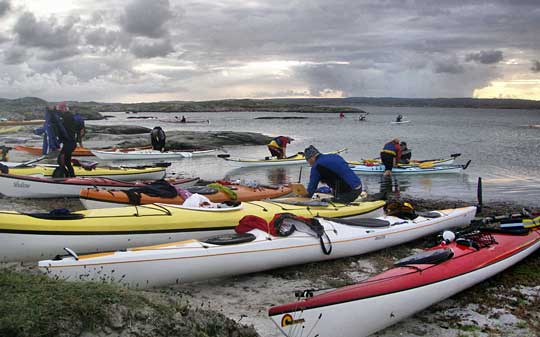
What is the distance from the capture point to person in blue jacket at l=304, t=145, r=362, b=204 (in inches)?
338

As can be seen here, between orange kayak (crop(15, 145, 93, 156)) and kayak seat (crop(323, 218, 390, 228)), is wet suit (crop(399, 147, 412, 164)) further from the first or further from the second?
orange kayak (crop(15, 145, 93, 156))

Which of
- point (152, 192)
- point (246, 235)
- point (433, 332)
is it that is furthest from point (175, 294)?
point (152, 192)

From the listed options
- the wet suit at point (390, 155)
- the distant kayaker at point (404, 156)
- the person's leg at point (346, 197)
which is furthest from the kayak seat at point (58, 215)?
the distant kayaker at point (404, 156)

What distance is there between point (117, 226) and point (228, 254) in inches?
66.4

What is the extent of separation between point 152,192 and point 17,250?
3.18 metres

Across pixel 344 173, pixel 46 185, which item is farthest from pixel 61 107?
pixel 344 173

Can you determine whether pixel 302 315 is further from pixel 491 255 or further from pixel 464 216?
pixel 464 216

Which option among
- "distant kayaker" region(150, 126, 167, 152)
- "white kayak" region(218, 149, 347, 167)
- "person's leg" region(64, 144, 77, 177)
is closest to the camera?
"person's leg" region(64, 144, 77, 177)

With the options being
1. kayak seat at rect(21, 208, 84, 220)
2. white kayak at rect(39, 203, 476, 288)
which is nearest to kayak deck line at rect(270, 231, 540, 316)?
white kayak at rect(39, 203, 476, 288)

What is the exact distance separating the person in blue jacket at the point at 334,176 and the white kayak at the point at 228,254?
3.39ft

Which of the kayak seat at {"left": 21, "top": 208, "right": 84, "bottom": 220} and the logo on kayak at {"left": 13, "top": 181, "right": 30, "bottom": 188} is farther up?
the kayak seat at {"left": 21, "top": 208, "right": 84, "bottom": 220}

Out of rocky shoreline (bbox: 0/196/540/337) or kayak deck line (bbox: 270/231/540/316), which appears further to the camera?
kayak deck line (bbox: 270/231/540/316)

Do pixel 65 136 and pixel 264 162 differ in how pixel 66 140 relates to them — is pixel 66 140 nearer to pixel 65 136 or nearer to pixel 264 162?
pixel 65 136

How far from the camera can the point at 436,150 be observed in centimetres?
3039
